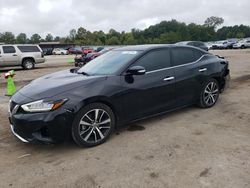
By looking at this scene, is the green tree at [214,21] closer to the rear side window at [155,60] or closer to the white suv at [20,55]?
the white suv at [20,55]

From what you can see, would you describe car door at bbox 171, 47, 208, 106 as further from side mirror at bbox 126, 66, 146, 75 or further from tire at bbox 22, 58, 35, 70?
tire at bbox 22, 58, 35, 70

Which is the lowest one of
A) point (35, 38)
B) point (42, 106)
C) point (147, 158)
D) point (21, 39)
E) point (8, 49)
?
point (147, 158)

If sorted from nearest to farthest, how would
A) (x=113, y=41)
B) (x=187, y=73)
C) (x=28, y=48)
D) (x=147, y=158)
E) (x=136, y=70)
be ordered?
(x=147, y=158) < (x=136, y=70) < (x=187, y=73) < (x=28, y=48) < (x=113, y=41)

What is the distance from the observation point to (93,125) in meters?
3.97

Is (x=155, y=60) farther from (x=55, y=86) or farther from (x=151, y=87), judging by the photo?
(x=55, y=86)

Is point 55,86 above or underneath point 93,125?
above

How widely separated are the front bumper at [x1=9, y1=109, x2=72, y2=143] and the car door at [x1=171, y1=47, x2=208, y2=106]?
2.37 metres

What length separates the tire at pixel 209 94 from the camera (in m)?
5.64

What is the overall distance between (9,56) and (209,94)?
13952 millimetres

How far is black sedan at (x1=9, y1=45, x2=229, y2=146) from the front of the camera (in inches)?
144

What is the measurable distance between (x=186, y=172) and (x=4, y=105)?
5.31 m

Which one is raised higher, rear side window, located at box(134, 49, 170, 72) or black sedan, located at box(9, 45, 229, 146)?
rear side window, located at box(134, 49, 170, 72)

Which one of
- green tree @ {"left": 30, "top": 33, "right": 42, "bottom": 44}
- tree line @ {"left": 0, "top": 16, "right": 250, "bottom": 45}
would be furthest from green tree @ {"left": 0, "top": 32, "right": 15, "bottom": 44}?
green tree @ {"left": 30, "top": 33, "right": 42, "bottom": 44}

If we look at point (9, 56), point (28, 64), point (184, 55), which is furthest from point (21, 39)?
point (184, 55)
